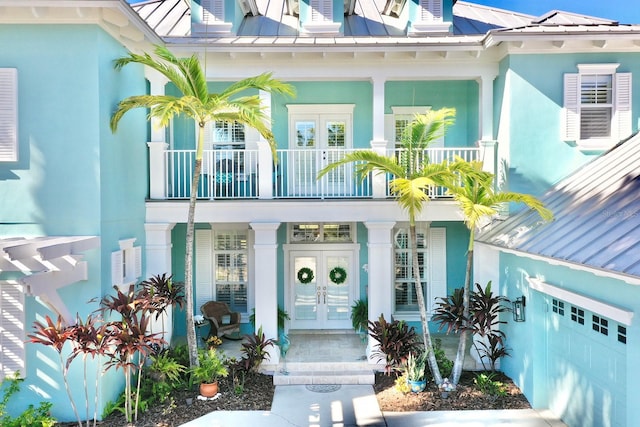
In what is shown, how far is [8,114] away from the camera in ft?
22.5

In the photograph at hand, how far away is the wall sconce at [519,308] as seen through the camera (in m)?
7.82

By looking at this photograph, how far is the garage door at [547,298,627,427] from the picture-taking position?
5.60 meters

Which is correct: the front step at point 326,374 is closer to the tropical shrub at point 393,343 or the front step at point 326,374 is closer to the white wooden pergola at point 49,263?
the tropical shrub at point 393,343

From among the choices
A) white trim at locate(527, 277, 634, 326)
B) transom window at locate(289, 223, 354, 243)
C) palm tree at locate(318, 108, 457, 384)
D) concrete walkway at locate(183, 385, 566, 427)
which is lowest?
concrete walkway at locate(183, 385, 566, 427)

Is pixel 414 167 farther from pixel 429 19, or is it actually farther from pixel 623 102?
pixel 429 19

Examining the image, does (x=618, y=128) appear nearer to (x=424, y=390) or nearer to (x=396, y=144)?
(x=396, y=144)

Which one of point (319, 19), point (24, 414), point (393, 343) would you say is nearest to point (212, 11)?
point (319, 19)

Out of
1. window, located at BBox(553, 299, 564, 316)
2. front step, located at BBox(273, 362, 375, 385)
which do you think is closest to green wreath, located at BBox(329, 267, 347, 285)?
front step, located at BBox(273, 362, 375, 385)

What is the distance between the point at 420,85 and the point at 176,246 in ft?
24.2

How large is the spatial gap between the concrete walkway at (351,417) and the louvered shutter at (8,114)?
5.22 m

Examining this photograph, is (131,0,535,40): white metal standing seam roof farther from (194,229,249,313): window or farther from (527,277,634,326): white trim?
(527,277,634,326): white trim

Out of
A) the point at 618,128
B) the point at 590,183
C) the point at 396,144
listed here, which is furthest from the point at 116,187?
the point at 618,128

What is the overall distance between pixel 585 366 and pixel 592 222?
212 cm

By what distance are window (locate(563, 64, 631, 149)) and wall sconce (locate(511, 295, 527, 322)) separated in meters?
3.37
